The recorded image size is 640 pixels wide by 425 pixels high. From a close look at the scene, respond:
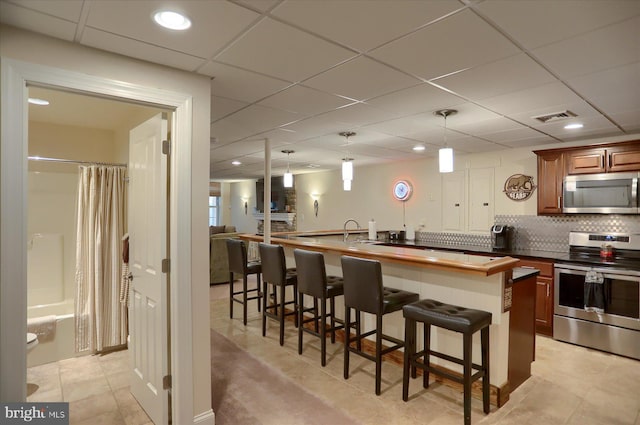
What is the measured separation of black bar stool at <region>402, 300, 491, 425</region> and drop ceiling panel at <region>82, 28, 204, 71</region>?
2314mm

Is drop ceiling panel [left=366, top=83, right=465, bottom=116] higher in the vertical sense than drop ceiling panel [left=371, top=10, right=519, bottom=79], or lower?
higher

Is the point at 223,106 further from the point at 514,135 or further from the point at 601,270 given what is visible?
the point at 601,270

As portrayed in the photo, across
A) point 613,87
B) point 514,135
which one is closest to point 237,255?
point 514,135

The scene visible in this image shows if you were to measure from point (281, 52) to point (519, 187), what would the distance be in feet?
14.2

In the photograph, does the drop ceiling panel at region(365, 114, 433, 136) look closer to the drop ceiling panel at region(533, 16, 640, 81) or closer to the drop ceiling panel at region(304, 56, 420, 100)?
the drop ceiling panel at region(304, 56, 420, 100)

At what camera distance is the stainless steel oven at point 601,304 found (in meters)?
3.48

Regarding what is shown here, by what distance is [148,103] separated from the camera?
2.13 m

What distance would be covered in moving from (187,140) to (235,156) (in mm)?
3854

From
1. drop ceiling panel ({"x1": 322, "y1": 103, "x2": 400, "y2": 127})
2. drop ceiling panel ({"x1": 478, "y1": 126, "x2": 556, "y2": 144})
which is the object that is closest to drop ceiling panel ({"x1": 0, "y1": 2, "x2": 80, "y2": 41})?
drop ceiling panel ({"x1": 322, "y1": 103, "x2": 400, "y2": 127})

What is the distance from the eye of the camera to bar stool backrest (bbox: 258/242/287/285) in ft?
12.1

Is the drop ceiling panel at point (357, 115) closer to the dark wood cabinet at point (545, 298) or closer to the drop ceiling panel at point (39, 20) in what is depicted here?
the drop ceiling panel at point (39, 20)

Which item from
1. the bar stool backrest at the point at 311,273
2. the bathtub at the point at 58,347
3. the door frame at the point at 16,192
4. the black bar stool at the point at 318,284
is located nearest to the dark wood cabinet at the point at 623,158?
the black bar stool at the point at 318,284

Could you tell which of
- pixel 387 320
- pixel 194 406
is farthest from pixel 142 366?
pixel 387 320

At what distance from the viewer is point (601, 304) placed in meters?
3.62
